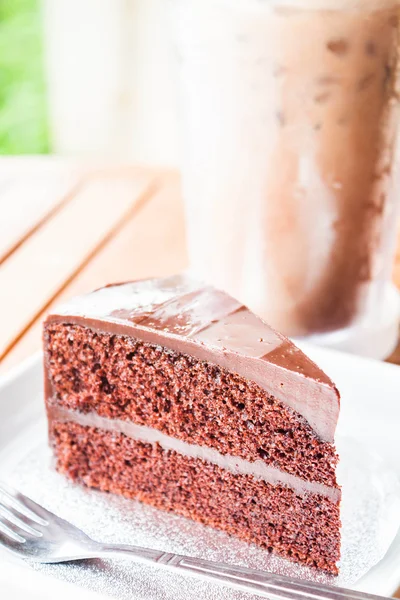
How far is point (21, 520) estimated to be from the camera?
1004 mm

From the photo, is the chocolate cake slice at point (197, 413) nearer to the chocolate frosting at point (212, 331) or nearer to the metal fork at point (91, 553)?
the chocolate frosting at point (212, 331)

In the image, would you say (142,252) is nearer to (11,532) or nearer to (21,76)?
(11,532)

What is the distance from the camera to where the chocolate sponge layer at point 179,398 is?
1016mm

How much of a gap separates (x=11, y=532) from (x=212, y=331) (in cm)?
37

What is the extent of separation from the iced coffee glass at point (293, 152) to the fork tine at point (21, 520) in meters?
0.58

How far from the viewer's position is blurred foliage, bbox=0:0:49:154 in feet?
10.1

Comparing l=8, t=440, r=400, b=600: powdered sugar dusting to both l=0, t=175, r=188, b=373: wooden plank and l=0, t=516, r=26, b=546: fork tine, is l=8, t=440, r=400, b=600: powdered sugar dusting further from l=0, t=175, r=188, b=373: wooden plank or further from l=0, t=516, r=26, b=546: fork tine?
l=0, t=175, r=188, b=373: wooden plank

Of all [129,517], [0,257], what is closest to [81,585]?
[129,517]

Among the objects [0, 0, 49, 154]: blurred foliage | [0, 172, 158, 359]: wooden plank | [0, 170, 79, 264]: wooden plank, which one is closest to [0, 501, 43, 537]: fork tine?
[0, 172, 158, 359]: wooden plank

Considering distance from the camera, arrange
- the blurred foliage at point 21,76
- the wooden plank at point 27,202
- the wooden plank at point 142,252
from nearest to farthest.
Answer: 1. the wooden plank at point 142,252
2. the wooden plank at point 27,202
3. the blurred foliage at point 21,76

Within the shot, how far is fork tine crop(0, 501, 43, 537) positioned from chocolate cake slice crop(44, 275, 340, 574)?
161 mm

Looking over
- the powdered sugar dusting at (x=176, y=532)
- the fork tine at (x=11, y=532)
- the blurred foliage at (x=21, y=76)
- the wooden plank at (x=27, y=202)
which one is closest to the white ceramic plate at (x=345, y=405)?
the powdered sugar dusting at (x=176, y=532)

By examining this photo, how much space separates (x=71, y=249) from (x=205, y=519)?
0.85m

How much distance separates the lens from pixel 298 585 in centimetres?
87
